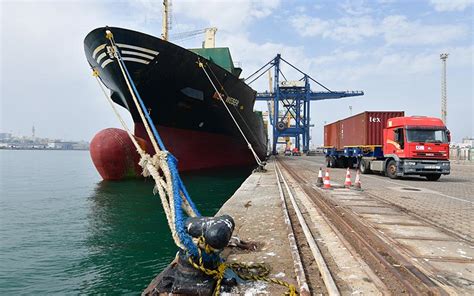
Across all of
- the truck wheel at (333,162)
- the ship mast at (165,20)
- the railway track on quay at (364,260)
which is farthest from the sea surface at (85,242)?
the truck wheel at (333,162)

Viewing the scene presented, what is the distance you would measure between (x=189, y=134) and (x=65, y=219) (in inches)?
380

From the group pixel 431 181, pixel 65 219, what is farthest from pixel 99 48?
pixel 431 181

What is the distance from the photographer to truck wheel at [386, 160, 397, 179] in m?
14.6

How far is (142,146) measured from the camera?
15797 mm

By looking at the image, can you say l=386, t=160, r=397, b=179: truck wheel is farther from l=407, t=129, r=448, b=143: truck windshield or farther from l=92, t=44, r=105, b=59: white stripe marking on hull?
l=92, t=44, r=105, b=59: white stripe marking on hull

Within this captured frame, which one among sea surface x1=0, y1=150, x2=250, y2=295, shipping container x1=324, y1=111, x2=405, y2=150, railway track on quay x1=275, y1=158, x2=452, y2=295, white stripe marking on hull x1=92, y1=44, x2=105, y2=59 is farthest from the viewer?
shipping container x1=324, y1=111, x2=405, y2=150

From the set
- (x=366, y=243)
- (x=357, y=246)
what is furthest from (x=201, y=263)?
(x=366, y=243)

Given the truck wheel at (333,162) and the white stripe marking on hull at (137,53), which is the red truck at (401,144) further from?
the white stripe marking on hull at (137,53)

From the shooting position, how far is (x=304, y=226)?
16.9 ft

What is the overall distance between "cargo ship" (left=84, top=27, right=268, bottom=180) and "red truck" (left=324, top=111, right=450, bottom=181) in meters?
7.81

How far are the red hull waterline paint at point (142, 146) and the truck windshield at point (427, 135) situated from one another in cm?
1092

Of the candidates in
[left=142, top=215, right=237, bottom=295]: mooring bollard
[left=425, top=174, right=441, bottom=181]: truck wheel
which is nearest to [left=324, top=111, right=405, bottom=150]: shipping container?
[left=425, top=174, right=441, bottom=181]: truck wheel

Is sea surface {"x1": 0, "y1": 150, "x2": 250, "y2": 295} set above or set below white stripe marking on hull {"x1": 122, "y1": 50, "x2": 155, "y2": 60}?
below

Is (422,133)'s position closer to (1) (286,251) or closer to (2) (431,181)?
(2) (431,181)
